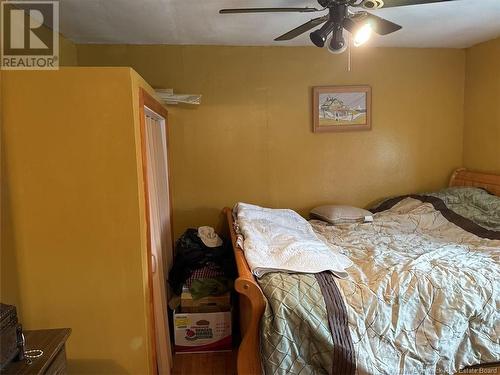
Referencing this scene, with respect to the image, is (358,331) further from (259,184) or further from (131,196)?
(259,184)

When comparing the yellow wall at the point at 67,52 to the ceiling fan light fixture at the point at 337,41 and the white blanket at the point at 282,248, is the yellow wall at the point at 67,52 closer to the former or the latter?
the white blanket at the point at 282,248

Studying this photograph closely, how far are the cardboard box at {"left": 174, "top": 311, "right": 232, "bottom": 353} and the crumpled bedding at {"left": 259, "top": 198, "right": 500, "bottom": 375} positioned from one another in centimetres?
92

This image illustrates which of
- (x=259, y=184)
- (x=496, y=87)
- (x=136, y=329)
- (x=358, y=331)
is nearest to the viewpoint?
(x=358, y=331)

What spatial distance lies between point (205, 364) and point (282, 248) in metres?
1.05

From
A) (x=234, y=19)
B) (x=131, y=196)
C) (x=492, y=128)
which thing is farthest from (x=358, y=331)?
(x=492, y=128)

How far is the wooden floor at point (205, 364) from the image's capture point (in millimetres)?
2307

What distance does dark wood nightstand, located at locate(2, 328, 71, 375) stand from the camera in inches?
45.7

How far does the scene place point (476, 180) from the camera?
3359mm

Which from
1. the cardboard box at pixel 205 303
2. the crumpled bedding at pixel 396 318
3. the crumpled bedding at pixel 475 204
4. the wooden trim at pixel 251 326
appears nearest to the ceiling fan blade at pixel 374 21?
the crumpled bedding at pixel 396 318

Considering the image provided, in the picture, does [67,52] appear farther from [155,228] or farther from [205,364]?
[205,364]

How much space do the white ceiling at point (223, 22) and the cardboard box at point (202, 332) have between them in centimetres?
215

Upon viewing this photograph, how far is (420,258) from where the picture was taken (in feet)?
6.89

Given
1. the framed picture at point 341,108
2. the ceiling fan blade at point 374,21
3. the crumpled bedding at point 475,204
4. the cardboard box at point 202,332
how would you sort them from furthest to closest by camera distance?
the framed picture at point 341,108 < the crumpled bedding at point 475,204 < the cardboard box at point 202,332 < the ceiling fan blade at point 374,21

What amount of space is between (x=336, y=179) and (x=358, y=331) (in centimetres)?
207
